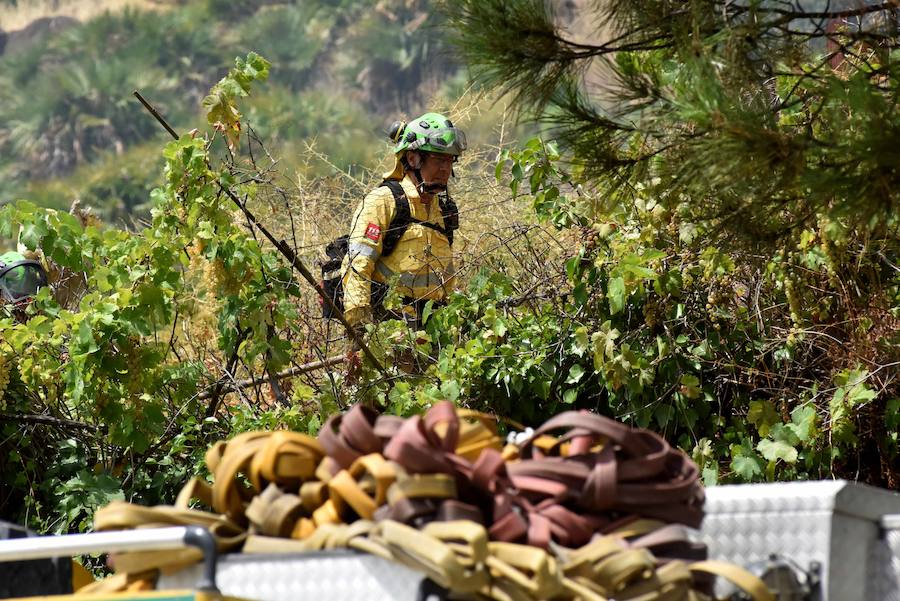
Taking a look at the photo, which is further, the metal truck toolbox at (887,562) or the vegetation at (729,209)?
the vegetation at (729,209)

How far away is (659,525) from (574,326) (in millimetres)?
3319

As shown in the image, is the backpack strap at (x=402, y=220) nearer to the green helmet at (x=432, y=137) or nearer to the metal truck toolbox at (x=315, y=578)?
the green helmet at (x=432, y=137)

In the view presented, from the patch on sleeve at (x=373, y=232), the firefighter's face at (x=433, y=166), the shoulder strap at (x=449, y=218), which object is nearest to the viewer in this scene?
the patch on sleeve at (x=373, y=232)

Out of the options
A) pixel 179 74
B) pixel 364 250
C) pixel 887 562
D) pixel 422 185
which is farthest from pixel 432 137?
pixel 179 74

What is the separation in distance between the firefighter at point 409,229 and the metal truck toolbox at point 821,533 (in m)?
4.22

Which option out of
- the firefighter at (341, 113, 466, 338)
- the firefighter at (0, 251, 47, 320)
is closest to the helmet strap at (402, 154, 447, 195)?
the firefighter at (341, 113, 466, 338)

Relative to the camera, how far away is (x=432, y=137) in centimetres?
700

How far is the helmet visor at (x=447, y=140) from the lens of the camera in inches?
275

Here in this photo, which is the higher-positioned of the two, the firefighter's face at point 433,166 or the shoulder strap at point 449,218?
the firefighter's face at point 433,166

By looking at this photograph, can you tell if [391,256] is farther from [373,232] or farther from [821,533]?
[821,533]

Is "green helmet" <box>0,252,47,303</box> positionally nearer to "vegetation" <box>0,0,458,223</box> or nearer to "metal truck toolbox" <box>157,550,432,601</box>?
"metal truck toolbox" <box>157,550,432,601</box>

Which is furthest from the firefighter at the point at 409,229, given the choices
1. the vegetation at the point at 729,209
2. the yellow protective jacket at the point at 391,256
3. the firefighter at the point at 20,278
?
the firefighter at the point at 20,278

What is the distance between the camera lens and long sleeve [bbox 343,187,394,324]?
6.41 meters

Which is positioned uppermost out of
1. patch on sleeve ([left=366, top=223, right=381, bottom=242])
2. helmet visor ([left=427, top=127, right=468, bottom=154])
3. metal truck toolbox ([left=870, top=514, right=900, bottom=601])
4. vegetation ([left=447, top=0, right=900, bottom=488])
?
helmet visor ([left=427, top=127, right=468, bottom=154])
